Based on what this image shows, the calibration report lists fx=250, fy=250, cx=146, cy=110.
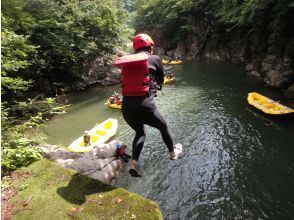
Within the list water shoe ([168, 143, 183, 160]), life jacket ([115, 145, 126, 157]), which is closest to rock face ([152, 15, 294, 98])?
life jacket ([115, 145, 126, 157])

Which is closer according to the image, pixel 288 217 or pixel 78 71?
pixel 288 217

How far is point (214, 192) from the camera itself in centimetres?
926

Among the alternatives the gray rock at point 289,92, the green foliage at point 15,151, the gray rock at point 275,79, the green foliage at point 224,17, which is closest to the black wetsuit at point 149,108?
the green foliage at point 15,151

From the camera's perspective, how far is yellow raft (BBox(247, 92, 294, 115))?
14.3 meters

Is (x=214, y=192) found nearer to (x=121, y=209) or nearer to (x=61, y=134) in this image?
(x=121, y=209)

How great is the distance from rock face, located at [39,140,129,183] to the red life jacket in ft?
21.0

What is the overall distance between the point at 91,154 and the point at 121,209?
7971 millimetres

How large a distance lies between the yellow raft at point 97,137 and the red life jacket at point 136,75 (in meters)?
9.12

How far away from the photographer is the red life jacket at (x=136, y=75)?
3.90 meters

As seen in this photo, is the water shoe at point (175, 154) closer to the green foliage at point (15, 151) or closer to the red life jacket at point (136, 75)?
the red life jacket at point (136, 75)

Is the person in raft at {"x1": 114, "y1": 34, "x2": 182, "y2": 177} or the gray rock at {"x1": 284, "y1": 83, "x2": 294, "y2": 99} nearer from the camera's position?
the person in raft at {"x1": 114, "y1": 34, "x2": 182, "y2": 177}

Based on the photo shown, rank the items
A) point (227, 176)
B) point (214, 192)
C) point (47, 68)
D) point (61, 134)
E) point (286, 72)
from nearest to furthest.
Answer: point (214, 192) → point (227, 176) → point (61, 134) → point (286, 72) → point (47, 68)

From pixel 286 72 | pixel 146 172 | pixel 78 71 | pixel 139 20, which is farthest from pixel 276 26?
pixel 139 20

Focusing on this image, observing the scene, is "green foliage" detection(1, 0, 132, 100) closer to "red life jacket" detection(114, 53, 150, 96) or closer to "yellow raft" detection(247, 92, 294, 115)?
"red life jacket" detection(114, 53, 150, 96)
